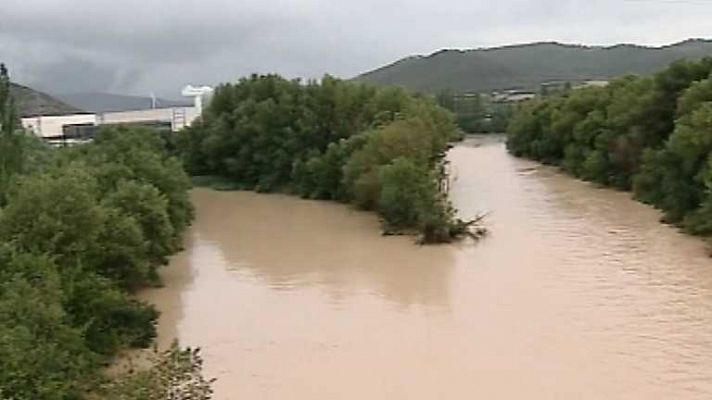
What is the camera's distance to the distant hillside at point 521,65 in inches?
5876

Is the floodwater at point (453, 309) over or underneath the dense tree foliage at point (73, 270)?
underneath

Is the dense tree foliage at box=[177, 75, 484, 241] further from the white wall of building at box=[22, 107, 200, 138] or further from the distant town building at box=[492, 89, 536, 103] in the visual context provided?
the distant town building at box=[492, 89, 536, 103]

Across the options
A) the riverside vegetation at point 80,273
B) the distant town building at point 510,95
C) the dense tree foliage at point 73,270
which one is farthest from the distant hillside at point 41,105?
the dense tree foliage at point 73,270

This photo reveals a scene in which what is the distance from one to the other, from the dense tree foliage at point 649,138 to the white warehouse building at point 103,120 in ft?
85.4

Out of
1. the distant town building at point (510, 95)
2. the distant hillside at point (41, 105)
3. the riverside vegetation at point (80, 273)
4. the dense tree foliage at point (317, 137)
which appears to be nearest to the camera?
the riverside vegetation at point (80, 273)

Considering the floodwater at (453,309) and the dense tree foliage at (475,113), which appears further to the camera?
the dense tree foliage at (475,113)

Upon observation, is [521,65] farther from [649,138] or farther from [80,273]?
[80,273]

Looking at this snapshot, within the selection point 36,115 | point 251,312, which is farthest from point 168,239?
point 36,115

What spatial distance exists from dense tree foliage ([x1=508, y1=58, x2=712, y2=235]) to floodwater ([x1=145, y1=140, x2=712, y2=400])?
4.58 feet

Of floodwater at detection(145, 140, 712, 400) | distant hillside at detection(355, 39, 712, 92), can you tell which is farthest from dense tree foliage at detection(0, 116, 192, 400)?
distant hillside at detection(355, 39, 712, 92)

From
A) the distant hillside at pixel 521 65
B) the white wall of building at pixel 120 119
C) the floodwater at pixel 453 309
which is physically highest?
the distant hillside at pixel 521 65

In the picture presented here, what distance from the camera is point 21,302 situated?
15586 mm

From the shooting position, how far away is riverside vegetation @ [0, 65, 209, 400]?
45.1 ft

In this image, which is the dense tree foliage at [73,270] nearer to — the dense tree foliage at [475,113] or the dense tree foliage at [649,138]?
the dense tree foliage at [649,138]
